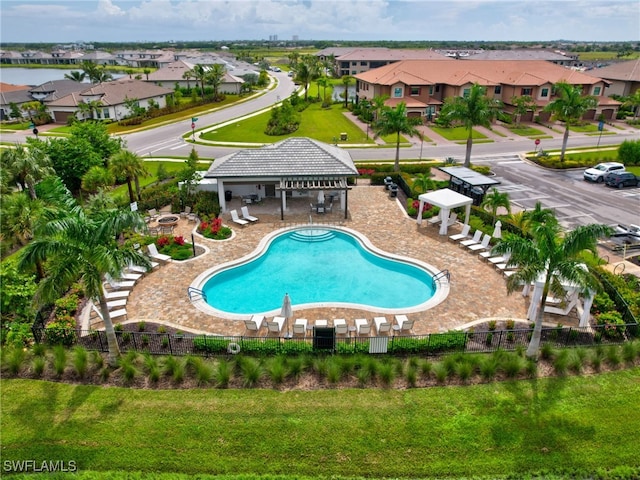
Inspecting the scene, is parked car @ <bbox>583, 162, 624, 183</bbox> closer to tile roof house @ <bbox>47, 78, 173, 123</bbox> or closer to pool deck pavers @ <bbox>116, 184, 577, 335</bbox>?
pool deck pavers @ <bbox>116, 184, 577, 335</bbox>

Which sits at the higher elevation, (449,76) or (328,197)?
(449,76)

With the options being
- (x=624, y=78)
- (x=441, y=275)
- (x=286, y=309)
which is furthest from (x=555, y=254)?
(x=624, y=78)

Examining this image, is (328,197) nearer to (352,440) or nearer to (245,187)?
(245,187)

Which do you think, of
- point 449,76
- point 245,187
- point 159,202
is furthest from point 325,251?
point 449,76

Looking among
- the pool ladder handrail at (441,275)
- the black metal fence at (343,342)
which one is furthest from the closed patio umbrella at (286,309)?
the pool ladder handrail at (441,275)

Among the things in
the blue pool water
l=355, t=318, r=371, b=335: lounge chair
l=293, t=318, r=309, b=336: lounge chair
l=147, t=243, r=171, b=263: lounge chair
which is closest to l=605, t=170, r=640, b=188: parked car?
the blue pool water

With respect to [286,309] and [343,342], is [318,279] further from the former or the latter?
[343,342]

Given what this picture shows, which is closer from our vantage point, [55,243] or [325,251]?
[55,243]
